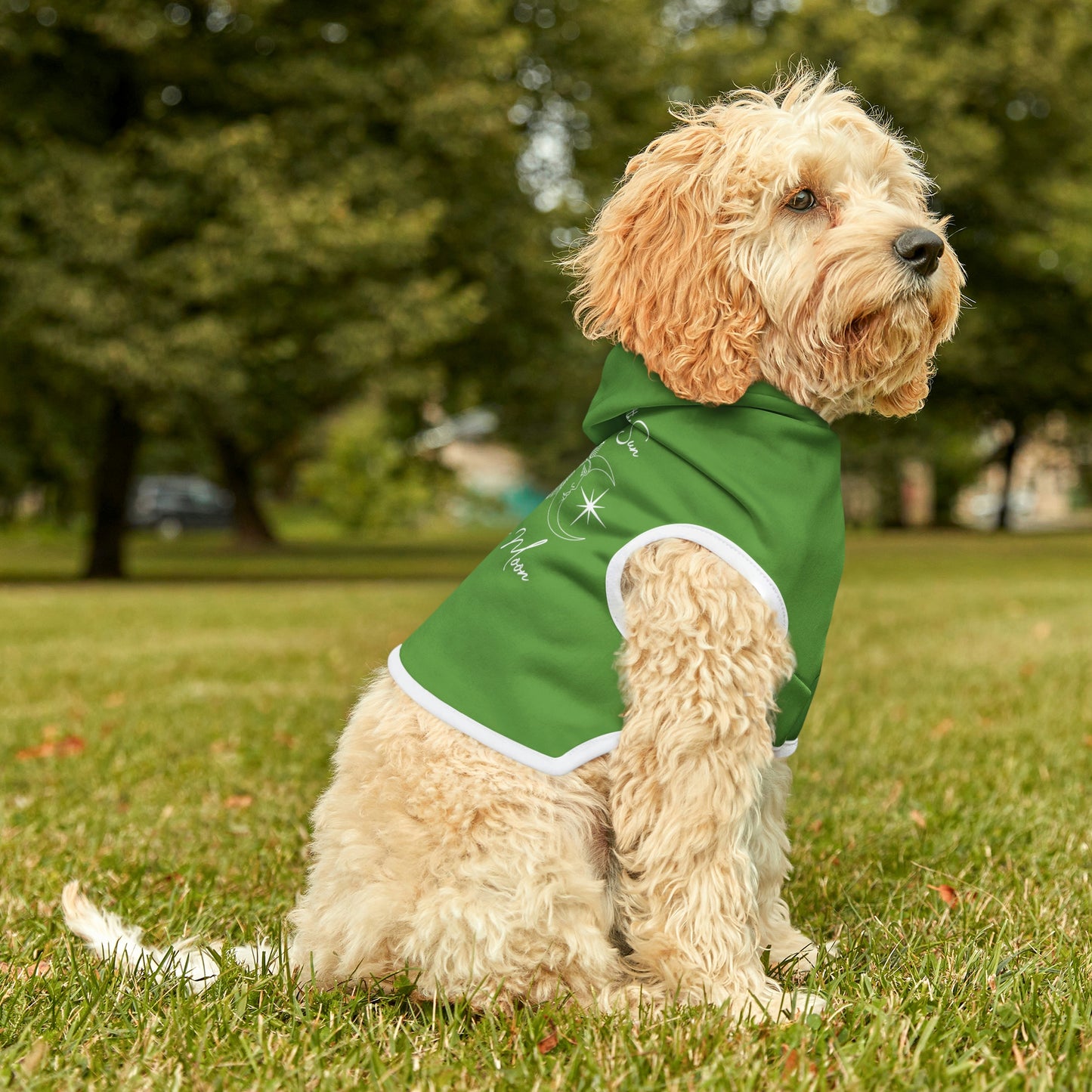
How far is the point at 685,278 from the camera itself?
287 cm

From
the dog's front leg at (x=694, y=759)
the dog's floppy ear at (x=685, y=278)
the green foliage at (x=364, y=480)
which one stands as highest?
the dog's floppy ear at (x=685, y=278)

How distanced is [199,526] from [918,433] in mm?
30366

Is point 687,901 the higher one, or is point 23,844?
point 687,901

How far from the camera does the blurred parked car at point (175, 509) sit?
49.0m

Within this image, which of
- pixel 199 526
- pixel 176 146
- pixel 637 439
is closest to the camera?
pixel 637 439

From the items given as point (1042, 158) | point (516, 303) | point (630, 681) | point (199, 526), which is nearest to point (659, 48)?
point (516, 303)

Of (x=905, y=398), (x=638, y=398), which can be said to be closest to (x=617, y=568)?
(x=638, y=398)

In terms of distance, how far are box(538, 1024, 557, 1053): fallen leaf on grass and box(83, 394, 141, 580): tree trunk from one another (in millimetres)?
19233

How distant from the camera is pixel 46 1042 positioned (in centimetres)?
264

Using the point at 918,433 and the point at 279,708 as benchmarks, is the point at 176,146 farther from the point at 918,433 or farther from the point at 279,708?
the point at 918,433

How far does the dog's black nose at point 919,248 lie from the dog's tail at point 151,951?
8.01 ft

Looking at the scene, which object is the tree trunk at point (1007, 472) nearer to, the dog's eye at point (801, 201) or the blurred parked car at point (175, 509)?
the blurred parked car at point (175, 509)

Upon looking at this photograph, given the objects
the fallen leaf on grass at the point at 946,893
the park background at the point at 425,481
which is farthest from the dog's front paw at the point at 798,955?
the fallen leaf on grass at the point at 946,893

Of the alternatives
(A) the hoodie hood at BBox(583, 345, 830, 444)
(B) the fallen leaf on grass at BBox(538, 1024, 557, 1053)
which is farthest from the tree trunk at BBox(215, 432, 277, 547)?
(B) the fallen leaf on grass at BBox(538, 1024, 557, 1053)
